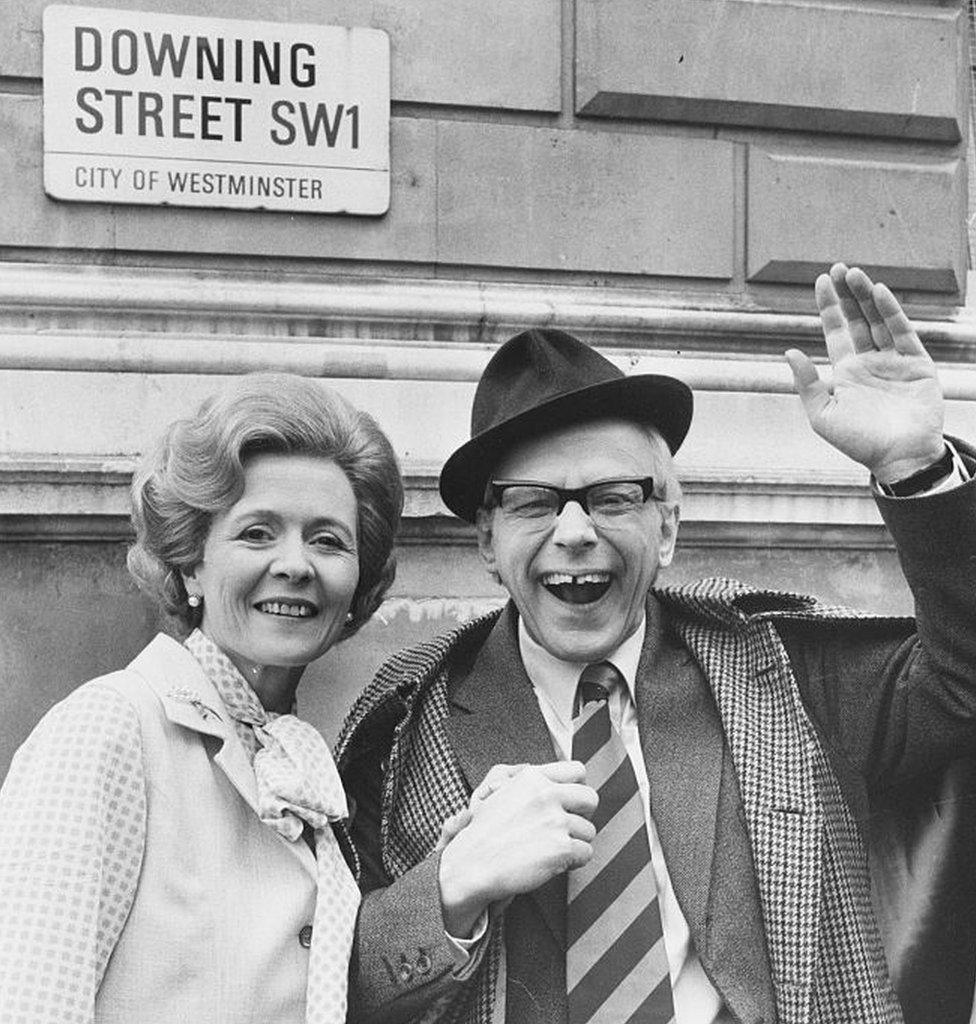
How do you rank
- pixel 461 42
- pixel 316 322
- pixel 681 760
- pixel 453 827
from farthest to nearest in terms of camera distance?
pixel 461 42, pixel 316 322, pixel 681 760, pixel 453 827

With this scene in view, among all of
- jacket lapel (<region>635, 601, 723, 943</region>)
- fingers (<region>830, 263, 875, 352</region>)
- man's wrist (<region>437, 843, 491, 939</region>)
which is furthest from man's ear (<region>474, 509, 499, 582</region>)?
fingers (<region>830, 263, 875, 352</region>)

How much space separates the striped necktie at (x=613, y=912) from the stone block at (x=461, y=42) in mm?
2082

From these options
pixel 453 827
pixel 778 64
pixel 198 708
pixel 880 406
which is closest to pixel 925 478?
pixel 880 406

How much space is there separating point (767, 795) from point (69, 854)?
129 cm

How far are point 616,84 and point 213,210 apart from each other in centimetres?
119

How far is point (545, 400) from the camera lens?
3322mm

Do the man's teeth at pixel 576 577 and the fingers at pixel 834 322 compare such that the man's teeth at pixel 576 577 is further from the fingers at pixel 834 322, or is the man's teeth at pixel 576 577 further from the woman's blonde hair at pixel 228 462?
the fingers at pixel 834 322

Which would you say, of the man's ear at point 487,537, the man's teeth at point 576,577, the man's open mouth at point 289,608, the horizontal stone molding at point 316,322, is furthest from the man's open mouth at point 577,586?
the horizontal stone molding at point 316,322

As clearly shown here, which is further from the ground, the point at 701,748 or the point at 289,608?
the point at 289,608

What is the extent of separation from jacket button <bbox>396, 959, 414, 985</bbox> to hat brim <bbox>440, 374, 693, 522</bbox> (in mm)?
1008

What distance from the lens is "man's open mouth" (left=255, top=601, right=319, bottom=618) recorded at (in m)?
3.08

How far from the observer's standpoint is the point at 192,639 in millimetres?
3105

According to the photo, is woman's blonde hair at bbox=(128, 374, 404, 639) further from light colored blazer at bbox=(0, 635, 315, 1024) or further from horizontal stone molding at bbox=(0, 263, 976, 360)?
horizontal stone molding at bbox=(0, 263, 976, 360)

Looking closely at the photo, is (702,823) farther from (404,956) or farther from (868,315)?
(868,315)
